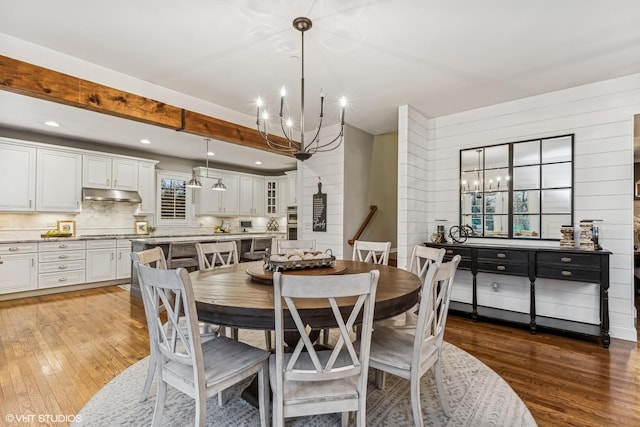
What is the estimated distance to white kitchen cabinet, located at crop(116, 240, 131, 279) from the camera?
5.66 m

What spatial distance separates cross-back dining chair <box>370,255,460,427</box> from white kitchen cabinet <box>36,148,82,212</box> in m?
5.91

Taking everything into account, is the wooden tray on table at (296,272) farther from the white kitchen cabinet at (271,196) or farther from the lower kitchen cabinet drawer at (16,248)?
the white kitchen cabinet at (271,196)

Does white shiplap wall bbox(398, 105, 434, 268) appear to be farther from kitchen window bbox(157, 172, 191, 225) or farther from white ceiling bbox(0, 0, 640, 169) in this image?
kitchen window bbox(157, 172, 191, 225)

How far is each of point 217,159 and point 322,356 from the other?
255 inches

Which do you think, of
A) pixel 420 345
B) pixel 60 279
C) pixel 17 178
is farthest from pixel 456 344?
pixel 17 178

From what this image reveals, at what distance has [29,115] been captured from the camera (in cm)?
436

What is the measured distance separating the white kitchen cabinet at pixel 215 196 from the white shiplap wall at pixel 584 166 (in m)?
4.93

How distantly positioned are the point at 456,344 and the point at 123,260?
5.59 m

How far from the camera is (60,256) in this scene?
504 cm

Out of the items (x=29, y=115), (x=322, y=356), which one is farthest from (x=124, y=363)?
(x=29, y=115)

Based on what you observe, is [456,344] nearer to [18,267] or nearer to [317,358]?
[317,358]

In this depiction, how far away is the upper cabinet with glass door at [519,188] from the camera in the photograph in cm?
359

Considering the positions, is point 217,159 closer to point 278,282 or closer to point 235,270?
point 235,270

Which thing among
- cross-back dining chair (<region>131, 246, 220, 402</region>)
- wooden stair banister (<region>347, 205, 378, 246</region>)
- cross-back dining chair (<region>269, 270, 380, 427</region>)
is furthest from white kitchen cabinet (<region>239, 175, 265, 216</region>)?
cross-back dining chair (<region>269, 270, 380, 427</region>)
